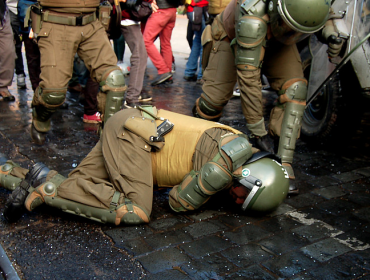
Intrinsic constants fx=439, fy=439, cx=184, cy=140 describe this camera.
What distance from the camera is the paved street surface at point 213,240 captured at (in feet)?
7.55

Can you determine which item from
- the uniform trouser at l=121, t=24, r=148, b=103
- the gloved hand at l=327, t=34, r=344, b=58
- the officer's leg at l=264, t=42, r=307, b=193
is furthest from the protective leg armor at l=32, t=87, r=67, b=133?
the gloved hand at l=327, t=34, r=344, b=58

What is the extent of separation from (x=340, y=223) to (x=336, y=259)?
49 cm

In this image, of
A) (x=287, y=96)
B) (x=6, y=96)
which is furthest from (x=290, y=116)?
(x=6, y=96)

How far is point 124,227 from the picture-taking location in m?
2.71

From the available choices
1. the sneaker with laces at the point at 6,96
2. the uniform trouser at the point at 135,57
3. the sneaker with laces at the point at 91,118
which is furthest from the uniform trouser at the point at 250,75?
the sneaker with laces at the point at 6,96

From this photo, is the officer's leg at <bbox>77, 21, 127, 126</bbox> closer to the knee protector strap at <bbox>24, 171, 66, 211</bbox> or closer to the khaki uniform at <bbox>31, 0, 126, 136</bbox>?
the khaki uniform at <bbox>31, 0, 126, 136</bbox>

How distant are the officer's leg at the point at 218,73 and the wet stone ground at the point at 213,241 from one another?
99 centimetres

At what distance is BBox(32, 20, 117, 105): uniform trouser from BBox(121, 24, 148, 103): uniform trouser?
4.74 ft

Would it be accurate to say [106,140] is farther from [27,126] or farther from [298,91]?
[27,126]

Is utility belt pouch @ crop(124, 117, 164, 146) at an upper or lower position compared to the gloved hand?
lower

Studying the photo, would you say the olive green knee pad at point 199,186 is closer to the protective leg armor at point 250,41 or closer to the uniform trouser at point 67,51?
the protective leg armor at point 250,41

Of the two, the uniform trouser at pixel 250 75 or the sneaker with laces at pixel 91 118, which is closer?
the uniform trouser at pixel 250 75

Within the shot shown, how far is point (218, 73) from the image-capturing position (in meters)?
3.91

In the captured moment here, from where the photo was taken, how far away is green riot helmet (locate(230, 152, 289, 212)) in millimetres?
2676
